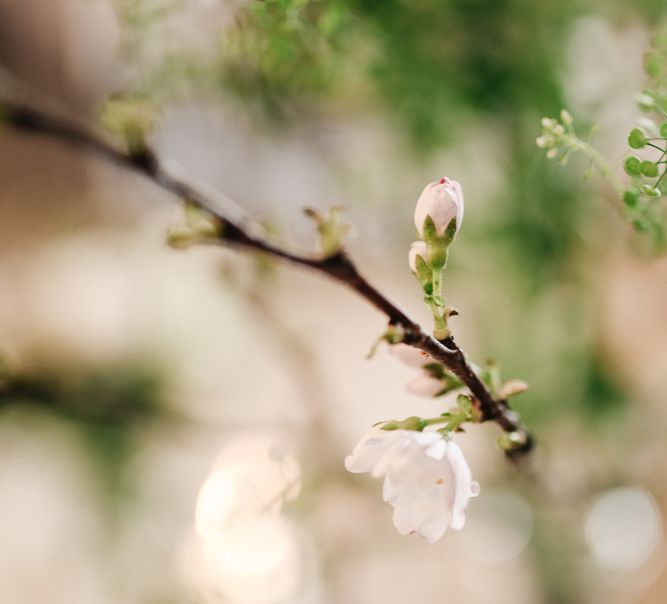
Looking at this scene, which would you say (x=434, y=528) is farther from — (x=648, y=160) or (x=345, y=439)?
(x=345, y=439)

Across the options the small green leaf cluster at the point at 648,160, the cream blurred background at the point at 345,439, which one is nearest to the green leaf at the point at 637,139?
the small green leaf cluster at the point at 648,160

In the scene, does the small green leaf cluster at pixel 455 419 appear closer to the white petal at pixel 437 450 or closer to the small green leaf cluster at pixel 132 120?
the white petal at pixel 437 450

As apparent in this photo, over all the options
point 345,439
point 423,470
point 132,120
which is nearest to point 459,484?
point 423,470

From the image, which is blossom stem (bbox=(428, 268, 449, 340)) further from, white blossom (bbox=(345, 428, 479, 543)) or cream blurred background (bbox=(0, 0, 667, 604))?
cream blurred background (bbox=(0, 0, 667, 604))

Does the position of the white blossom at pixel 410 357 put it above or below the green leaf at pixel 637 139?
below

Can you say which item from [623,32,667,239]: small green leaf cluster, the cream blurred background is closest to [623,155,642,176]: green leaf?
[623,32,667,239]: small green leaf cluster

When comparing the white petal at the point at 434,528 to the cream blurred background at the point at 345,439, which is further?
the cream blurred background at the point at 345,439
